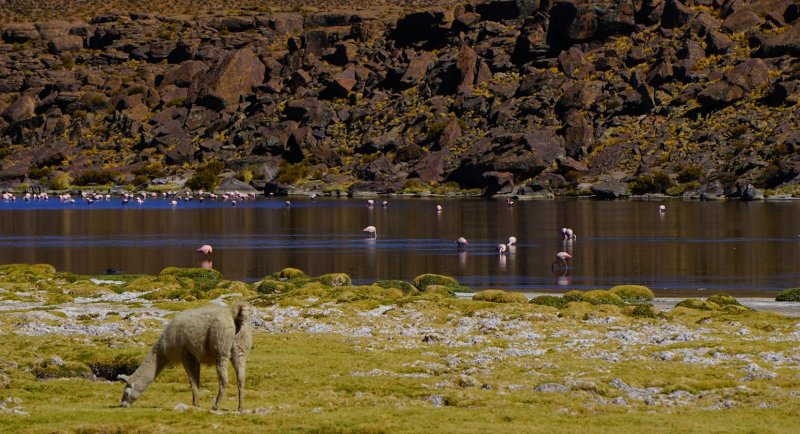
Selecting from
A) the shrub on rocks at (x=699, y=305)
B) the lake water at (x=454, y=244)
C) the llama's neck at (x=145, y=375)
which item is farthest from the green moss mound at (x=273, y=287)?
the llama's neck at (x=145, y=375)

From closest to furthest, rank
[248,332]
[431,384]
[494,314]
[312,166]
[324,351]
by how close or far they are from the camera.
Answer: [248,332] < [431,384] < [324,351] < [494,314] < [312,166]

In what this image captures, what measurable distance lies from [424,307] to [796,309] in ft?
47.7

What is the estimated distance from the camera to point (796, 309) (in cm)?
3991

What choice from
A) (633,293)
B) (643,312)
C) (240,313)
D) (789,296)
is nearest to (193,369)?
(240,313)

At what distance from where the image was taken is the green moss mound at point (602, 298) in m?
39.7

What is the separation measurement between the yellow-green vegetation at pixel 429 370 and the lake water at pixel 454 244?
17971 millimetres

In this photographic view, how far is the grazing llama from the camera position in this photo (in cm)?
1834

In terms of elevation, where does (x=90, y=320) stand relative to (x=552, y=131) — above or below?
below

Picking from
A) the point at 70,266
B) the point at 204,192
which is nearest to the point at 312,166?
the point at 204,192

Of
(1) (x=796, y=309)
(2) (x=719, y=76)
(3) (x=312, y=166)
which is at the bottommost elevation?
(1) (x=796, y=309)

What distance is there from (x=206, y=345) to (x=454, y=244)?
59.3 metres

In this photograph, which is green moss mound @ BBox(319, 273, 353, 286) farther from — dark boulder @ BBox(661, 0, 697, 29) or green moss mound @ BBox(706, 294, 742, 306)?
dark boulder @ BBox(661, 0, 697, 29)

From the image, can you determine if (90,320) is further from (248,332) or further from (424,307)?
(248,332)

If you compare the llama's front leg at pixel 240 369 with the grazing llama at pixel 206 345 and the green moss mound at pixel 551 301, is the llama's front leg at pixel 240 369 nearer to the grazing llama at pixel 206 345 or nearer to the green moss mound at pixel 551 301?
the grazing llama at pixel 206 345
